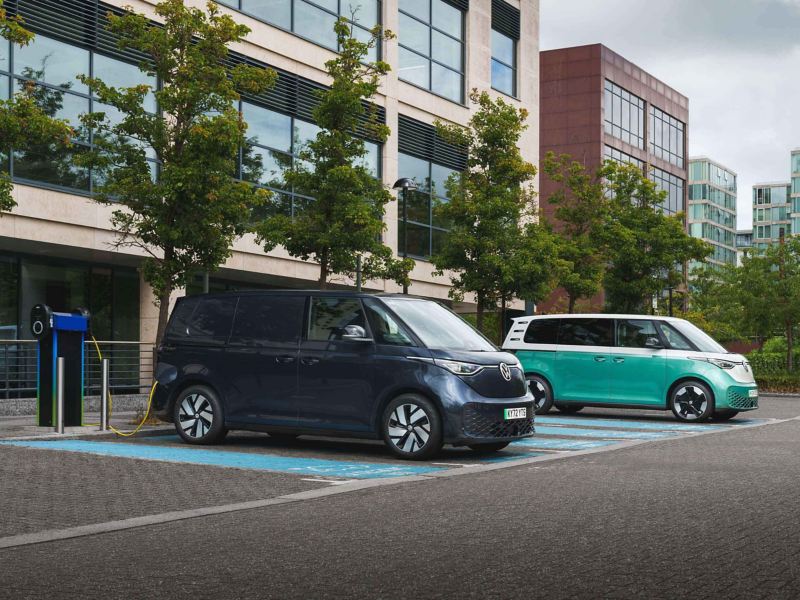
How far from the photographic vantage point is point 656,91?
67.2 metres

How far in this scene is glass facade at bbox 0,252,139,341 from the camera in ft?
69.9

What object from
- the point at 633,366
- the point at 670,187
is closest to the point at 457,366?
the point at 633,366

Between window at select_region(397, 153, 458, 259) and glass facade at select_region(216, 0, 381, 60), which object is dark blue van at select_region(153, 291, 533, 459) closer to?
glass facade at select_region(216, 0, 381, 60)

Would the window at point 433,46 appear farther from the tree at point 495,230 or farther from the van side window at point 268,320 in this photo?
the van side window at point 268,320

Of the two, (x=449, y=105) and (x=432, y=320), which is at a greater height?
(x=449, y=105)

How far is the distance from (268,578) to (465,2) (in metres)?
31.0

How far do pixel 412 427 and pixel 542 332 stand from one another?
341 inches

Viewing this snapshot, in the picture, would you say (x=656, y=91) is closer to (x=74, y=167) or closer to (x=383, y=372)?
(x=74, y=167)

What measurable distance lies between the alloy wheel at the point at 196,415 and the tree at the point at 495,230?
13470 mm

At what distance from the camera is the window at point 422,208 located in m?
31.8

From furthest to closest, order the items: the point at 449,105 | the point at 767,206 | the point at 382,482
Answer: the point at 767,206
the point at 449,105
the point at 382,482

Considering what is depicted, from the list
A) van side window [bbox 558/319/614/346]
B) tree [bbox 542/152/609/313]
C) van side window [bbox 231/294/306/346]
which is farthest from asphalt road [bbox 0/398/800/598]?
tree [bbox 542/152/609/313]

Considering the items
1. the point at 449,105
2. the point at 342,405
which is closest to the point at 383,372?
the point at 342,405


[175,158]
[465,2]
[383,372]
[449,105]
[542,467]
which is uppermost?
[465,2]
